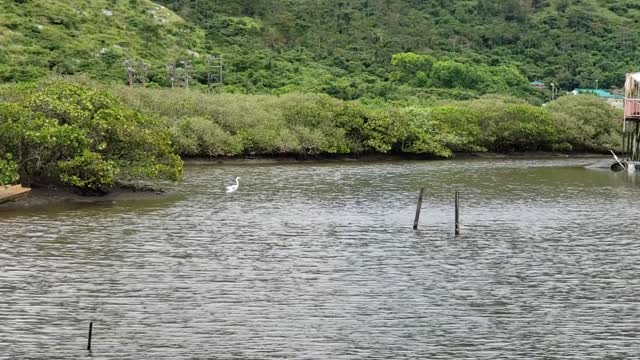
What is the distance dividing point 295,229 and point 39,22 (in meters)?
99.5

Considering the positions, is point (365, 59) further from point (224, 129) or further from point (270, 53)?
point (224, 129)

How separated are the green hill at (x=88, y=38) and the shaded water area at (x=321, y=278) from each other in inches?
2543

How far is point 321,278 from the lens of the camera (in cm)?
3728

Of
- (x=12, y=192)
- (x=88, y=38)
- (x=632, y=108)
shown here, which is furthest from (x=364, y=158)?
(x=12, y=192)

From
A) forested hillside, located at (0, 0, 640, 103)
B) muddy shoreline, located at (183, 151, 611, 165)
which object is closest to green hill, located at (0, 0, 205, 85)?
forested hillside, located at (0, 0, 640, 103)

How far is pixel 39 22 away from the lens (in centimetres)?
13988

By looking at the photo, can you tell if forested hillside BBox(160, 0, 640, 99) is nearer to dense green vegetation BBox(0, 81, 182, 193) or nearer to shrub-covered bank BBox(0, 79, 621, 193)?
shrub-covered bank BBox(0, 79, 621, 193)

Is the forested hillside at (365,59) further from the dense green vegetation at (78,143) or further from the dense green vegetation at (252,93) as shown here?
the dense green vegetation at (78,143)

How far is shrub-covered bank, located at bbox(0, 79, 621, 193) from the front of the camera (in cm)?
5722

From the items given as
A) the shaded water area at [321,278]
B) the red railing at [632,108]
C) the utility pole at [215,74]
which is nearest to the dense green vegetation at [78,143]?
the shaded water area at [321,278]

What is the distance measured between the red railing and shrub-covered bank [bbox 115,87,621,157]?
78.1ft

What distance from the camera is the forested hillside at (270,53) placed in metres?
134

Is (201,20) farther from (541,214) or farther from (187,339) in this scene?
(187,339)

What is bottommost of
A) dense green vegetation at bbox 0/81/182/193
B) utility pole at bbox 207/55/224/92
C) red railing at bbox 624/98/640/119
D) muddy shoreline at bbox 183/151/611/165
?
muddy shoreline at bbox 183/151/611/165
